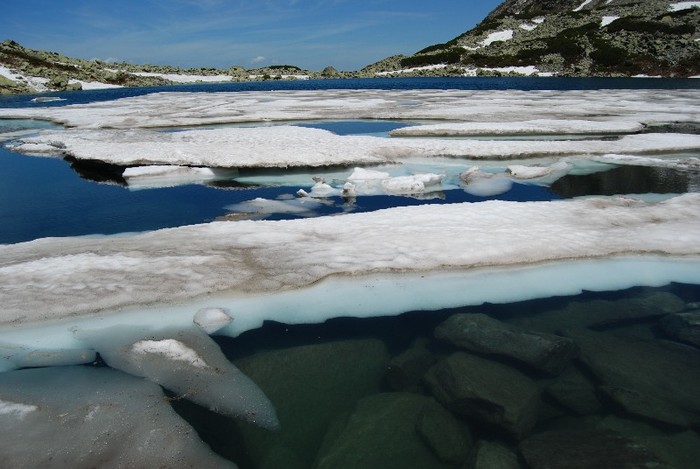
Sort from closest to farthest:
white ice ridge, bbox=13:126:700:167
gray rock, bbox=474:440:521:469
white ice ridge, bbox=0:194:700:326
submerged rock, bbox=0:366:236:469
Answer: submerged rock, bbox=0:366:236:469, gray rock, bbox=474:440:521:469, white ice ridge, bbox=0:194:700:326, white ice ridge, bbox=13:126:700:167

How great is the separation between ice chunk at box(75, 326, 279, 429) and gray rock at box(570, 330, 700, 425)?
3023mm

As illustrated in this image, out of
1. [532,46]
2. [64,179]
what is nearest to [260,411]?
[64,179]

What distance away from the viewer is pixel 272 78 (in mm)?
124375

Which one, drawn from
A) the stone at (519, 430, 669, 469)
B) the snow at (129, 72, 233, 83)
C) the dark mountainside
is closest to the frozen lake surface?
the stone at (519, 430, 669, 469)

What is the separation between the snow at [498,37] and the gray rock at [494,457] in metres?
115

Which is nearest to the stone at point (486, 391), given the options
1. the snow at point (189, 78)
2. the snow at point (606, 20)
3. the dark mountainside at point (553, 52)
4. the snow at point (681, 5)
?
the dark mountainside at point (553, 52)

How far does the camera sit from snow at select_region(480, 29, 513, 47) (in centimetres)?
10789

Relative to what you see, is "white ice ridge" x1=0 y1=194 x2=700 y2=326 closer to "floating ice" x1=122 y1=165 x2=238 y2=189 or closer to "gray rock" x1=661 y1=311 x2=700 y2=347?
"gray rock" x1=661 y1=311 x2=700 y2=347

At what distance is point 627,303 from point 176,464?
5.14 m

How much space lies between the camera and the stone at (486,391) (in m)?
3.84

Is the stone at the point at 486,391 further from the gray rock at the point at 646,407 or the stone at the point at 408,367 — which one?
the gray rock at the point at 646,407

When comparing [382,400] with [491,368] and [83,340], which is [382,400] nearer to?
[491,368]

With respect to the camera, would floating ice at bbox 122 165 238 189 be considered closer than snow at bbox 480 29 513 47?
Yes

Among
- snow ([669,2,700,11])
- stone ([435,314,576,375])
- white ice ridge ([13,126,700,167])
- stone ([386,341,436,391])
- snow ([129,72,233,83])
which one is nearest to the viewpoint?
stone ([386,341,436,391])
